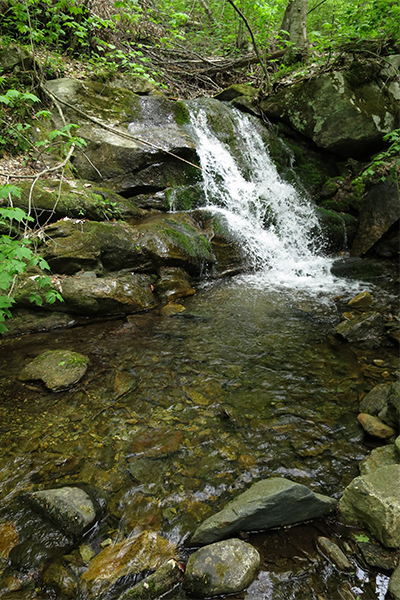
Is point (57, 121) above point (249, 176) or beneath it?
above

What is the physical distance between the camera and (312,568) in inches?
72.6

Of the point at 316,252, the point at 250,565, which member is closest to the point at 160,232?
the point at 316,252

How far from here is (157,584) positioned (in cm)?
175

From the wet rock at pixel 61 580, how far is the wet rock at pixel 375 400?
2790 millimetres

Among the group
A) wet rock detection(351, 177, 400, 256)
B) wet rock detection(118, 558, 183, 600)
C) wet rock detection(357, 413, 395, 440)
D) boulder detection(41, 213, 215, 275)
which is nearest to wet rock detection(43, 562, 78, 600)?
wet rock detection(118, 558, 183, 600)

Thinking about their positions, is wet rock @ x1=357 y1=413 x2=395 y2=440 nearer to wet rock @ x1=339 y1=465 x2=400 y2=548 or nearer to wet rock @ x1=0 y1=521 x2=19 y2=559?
wet rock @ x1=339 y1=465 x2=400 y2=548

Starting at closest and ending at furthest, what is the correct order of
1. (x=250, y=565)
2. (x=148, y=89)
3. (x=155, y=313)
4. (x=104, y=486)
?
(x=250, y=565), (x=104, y=486), (x=155, y=313), (x=148, y=89)

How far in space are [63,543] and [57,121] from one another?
799cm

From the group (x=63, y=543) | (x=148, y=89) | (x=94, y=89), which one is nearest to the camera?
(x=63, y=543)

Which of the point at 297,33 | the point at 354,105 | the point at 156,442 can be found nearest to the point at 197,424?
the point at 156,442

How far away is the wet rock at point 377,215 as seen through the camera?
7262 mm

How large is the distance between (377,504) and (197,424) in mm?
1577

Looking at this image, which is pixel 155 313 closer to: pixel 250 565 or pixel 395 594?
pixel 250 565

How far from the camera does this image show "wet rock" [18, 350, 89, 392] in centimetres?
352
